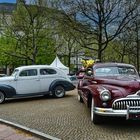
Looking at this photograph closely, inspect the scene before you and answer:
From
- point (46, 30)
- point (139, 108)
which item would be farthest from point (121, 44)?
point (139, 108)

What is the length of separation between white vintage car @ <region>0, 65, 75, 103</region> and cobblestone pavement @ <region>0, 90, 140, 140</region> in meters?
2.64

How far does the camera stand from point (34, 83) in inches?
643

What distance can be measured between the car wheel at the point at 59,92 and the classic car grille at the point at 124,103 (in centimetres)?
822

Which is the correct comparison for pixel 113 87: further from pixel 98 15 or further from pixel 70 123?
pixel 98 15

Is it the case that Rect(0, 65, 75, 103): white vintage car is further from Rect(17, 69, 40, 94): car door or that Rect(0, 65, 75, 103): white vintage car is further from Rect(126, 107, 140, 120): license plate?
Rect(126, 107, 140, 120): license plate

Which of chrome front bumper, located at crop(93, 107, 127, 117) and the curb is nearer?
the curb

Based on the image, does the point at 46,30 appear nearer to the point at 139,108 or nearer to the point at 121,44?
the point at 121,44

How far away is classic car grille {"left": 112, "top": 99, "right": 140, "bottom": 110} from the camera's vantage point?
8.56 metres

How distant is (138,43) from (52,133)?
28689 millimetres

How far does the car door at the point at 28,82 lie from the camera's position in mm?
16109

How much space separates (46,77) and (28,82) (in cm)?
86

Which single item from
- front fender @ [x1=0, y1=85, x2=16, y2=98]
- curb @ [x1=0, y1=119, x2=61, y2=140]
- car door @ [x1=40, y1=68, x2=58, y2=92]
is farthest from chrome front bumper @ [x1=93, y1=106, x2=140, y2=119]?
car door @ [x1=40, y1=68, x2=58, y2=92]

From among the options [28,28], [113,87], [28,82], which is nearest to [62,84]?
[28,82]

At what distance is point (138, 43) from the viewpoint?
119ft
